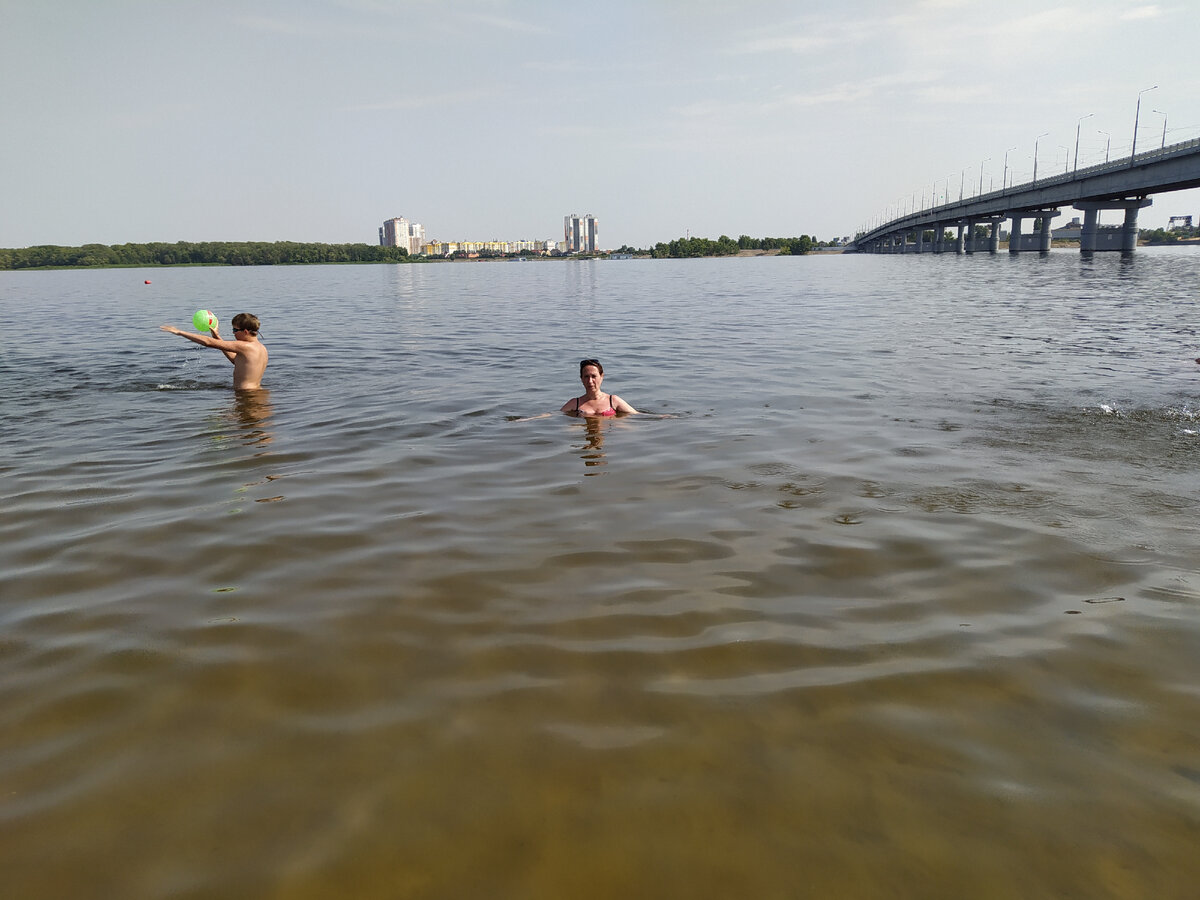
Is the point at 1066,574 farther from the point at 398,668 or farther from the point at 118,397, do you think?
the point at 118,397

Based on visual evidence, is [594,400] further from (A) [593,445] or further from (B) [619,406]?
(A) [593,445]

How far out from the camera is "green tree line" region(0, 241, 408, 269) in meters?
152

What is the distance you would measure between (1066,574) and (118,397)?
1277 centimetres

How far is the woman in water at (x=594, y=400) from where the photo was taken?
962 centimetres

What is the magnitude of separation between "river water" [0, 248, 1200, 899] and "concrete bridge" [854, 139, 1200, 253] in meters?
60.3

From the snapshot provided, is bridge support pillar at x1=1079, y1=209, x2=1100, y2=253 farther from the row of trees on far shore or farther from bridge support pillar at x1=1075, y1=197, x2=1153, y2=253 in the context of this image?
the row of trees on far shore

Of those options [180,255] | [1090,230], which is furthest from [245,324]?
[180,255]

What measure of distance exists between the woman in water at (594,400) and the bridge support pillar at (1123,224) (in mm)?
82767

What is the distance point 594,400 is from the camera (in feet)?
31.8

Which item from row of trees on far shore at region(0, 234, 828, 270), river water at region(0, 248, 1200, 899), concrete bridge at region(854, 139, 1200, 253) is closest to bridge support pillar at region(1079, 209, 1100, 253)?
concrete bridge at region(854, 139, 1200, 253)

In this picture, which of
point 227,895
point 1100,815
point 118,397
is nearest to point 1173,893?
point 1100,815

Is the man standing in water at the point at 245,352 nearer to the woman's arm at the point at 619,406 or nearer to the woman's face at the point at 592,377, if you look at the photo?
the woman's face at the point at 592,377

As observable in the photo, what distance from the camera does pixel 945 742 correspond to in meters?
2.97

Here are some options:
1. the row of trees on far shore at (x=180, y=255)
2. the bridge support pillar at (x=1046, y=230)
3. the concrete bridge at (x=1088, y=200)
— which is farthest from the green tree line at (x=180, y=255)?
the bridge support pillar at (x=1046, y=230)
